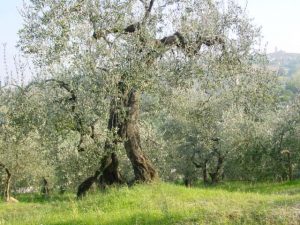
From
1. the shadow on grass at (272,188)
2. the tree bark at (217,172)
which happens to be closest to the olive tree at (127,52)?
the shadow on grass at (272,188)

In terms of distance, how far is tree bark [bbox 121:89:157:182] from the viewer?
64.5 feet

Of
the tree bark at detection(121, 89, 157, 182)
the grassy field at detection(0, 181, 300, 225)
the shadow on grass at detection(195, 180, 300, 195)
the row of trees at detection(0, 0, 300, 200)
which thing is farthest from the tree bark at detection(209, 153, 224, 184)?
the grassy field at detection(0, 181, 300, 225)

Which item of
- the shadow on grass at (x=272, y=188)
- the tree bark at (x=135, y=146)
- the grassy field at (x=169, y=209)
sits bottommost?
the shadow on grass at (x=272, y=188)

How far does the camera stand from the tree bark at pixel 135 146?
1966cm

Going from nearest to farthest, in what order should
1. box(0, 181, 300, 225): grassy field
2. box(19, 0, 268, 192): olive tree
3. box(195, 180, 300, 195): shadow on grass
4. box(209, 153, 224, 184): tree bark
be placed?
box(0, 181, 300, 225): grassy field, box(19, 0, 268, 192): olive tree, box(195, 180, 300, 195): shadow on grass, box(209, 153, 224, 184): tree bark

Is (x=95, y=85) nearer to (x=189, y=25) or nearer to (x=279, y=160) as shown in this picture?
(x=189, y=25)

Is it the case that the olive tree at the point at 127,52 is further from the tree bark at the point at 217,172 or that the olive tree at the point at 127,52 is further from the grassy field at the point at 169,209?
the tree bark at the point at 217,172

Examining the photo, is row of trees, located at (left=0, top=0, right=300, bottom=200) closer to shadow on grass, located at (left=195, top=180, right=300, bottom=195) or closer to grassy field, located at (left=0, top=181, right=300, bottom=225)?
grassy field, located at (left=0, top=181, right=300, bottom=225)

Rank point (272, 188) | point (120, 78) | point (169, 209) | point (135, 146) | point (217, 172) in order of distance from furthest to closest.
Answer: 1. point (217, 172)
2. point (272, 188)
3. point (135, 146)
4. point (120, 78)
5. point (169, 209)

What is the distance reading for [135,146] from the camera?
20016mm

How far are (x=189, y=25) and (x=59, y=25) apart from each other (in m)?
5.68

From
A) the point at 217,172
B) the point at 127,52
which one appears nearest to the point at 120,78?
the point at 127,52

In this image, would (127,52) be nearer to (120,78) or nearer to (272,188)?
(120,78)

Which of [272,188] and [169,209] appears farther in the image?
[272,188]
